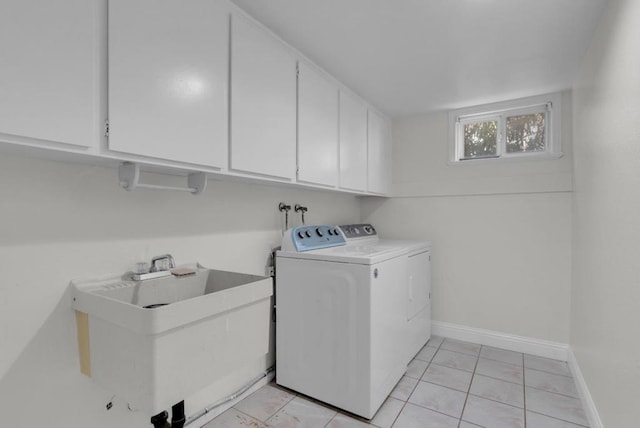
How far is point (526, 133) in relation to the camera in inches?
109

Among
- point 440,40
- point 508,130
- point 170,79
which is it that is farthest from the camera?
point 508,130

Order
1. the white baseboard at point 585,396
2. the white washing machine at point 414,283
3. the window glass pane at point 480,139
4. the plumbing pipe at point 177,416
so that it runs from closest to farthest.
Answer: the plumbing pipe at point 177,416 → the white baseboard at point 585,396 → the white washing machine at point 414,283 → the window glass pane at point 480,139

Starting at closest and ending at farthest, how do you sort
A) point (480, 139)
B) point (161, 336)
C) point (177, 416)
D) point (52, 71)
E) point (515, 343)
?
point (52, 71), point (161, 336), point (177, 416), point (515, 343), point (480, 139)

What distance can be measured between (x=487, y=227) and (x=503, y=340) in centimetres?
101

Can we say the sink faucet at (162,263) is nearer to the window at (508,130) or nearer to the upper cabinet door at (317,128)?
the upper cabinet door at (317,128)

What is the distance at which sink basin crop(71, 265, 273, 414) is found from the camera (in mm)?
998

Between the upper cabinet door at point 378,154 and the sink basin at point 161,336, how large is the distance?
1.77 meters

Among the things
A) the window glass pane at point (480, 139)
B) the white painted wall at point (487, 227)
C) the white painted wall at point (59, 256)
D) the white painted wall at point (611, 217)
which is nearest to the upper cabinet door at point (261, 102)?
the white painted wall at point (59, 256)

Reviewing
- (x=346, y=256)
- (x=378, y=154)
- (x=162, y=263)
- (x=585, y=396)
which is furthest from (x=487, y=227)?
(x=162, y=263)

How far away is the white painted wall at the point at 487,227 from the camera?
2.57 m

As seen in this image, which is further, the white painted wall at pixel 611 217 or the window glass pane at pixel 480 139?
the window glass pane at pixel 480 139

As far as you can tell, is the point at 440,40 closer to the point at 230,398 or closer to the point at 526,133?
the point at 526,133

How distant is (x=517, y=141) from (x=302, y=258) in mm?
2273

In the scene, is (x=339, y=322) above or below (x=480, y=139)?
below
